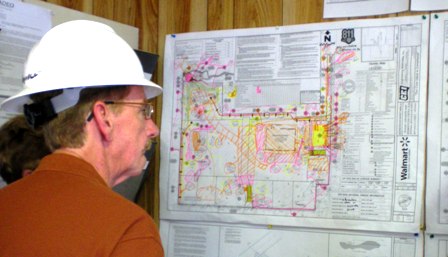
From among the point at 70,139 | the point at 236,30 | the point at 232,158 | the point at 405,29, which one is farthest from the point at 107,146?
the point at 405,29

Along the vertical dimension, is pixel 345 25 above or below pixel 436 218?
above

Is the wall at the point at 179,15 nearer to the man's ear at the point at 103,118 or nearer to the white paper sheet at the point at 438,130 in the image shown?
the white paper sheet at the point at 438,130

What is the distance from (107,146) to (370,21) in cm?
89

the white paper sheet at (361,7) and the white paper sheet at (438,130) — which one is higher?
the white paper sheet at (361,7)

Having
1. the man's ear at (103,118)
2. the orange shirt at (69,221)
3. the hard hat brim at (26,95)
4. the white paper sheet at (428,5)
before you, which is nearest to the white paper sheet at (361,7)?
the white paper sheet at (428,5)

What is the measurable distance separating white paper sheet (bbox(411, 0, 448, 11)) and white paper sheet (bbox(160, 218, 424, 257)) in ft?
2.08

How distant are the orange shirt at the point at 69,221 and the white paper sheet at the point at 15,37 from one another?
0.61 metres

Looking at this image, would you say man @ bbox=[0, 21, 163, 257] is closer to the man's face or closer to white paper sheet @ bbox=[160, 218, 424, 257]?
the man's face

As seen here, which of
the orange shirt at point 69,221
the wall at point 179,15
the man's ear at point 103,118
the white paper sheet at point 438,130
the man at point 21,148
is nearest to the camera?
the orange shirt at point 69,221

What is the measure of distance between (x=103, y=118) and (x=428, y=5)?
38.6 inches

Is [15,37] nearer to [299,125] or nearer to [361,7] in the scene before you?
[299,125]

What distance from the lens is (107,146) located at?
0.99m

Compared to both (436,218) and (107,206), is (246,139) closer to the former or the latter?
(436,218)

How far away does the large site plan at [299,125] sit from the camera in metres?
1.44
